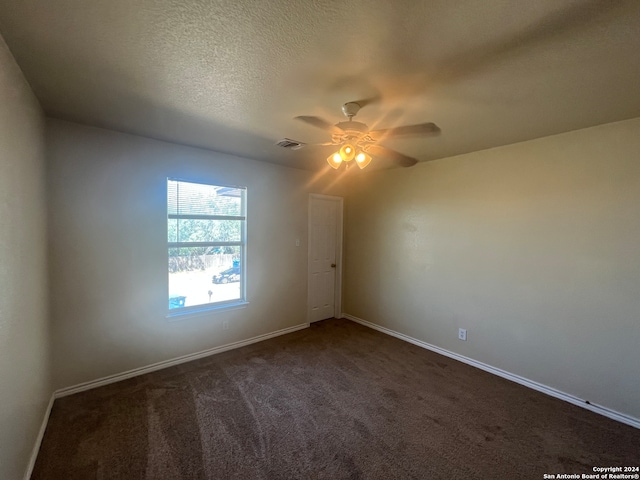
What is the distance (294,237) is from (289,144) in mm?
1556

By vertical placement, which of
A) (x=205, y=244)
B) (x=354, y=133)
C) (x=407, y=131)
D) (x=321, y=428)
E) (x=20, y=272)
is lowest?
(x=321, y=428)

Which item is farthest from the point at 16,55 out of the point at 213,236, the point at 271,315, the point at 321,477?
the point at 271,315

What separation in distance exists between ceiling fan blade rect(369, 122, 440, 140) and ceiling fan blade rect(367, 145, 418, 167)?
20.9 inches

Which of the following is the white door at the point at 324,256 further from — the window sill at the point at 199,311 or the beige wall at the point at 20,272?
the beige wall at the point at 20,272

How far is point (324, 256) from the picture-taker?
15.4 ft

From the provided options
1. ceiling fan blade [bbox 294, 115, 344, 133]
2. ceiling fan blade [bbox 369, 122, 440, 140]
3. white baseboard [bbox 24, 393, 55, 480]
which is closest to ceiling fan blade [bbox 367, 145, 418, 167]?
ceiling fan blade [bbox 369, 122, 440, 140]

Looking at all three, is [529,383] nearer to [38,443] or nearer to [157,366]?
[157,366]

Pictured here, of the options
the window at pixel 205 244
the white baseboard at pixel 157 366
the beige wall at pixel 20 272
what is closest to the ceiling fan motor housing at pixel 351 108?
the beige wall at pixel 20 272

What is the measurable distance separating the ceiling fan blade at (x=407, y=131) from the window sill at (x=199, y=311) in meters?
2.63

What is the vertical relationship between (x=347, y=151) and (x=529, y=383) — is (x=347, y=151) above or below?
above

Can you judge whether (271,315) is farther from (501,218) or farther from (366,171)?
(501,218)

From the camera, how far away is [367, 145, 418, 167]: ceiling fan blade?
10.2ft

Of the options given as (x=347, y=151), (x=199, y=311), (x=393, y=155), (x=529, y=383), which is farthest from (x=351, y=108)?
(x=529, y=383)

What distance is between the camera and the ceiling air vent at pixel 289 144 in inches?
113
